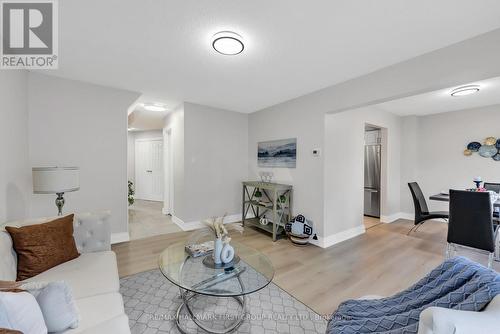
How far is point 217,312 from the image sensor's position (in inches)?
73.1

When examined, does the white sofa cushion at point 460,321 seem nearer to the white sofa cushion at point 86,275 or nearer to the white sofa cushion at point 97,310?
the white sofa cushion at point 97,310

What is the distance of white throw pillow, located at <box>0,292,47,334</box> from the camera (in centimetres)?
89

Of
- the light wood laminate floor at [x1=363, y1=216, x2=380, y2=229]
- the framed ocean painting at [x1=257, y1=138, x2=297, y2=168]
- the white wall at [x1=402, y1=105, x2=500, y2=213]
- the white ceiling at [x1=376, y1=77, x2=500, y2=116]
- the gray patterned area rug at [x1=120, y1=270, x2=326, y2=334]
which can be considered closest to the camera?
the gray patterned area rug at [x1=120, y1=270, x2=326, y2=334]

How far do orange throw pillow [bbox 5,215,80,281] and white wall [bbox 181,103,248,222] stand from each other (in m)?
2.25

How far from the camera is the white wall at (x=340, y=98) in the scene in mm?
1895

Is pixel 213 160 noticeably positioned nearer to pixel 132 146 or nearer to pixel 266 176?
pixel 266 176

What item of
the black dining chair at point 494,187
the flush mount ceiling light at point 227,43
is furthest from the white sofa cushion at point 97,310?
the black dining chair at point 494,187

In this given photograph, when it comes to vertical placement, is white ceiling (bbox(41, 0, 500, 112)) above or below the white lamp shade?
above

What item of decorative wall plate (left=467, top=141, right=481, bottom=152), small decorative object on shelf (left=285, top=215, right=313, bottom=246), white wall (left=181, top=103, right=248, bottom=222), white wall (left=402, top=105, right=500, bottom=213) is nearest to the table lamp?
white wall (left=181, top=103, right=248, bottom=222)

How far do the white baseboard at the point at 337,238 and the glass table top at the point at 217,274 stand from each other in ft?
5.41

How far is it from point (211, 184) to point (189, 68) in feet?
7.78

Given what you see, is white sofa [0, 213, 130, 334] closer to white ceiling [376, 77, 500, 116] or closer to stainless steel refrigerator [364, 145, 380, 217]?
white ceiling [376, 77, 500, 116]

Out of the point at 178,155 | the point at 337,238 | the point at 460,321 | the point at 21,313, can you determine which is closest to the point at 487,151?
the point at 337,238

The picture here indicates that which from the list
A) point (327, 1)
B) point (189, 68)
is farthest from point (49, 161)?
point (327, 1)
